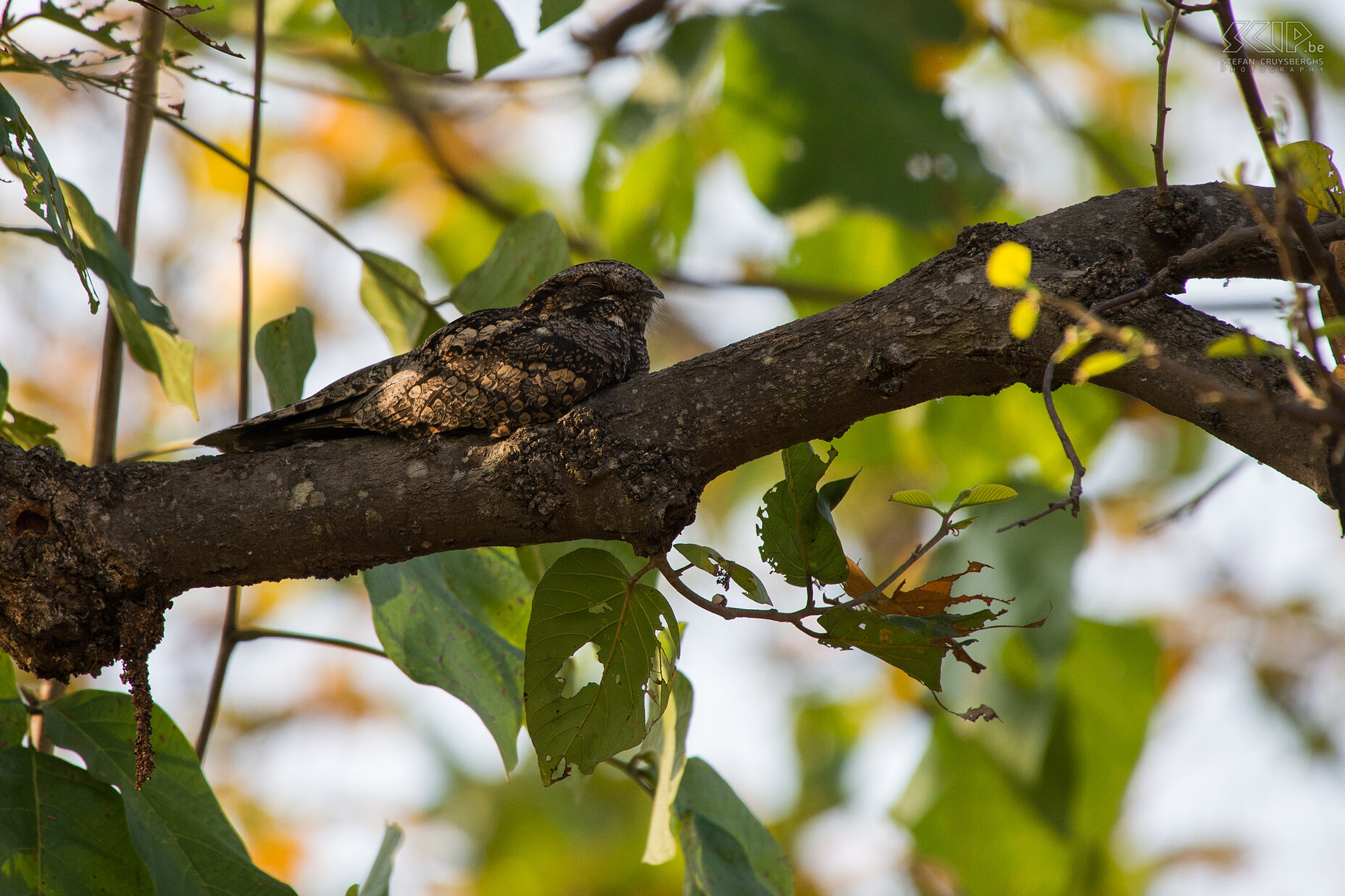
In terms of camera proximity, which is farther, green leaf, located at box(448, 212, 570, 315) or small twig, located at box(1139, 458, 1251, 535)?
green leaf, located at box(448, 212, 570, 315)

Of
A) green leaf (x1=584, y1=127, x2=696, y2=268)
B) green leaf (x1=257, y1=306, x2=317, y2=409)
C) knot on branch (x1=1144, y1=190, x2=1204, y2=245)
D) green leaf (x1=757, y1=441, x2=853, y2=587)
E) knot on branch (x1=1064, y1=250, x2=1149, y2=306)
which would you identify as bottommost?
green leaf (x1=757, y1=441, x2=853, y2=587)

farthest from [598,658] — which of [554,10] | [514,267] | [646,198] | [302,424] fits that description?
[646,198]

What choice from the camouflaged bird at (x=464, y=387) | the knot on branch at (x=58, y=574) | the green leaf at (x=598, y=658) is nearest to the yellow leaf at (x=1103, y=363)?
the green leaf at (x=598, y=658)

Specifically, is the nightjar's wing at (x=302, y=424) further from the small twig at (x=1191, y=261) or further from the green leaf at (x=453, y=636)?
the small twig at (x=1191, y=261)

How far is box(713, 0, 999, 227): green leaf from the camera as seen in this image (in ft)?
17.0

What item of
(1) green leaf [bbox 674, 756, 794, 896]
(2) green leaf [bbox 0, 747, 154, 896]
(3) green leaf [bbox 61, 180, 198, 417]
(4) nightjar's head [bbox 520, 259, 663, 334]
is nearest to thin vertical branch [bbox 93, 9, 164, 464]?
(3) green leaf [bbox 61, 180, 198, 417]

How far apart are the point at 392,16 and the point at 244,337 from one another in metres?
0.99

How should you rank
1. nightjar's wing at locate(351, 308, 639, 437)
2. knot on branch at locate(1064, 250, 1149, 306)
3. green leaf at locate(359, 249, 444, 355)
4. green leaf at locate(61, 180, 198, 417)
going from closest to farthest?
knot on branch at locate(1064, 250, 1149, 306) → nightjar's wing at locate(351, 308, 639, 437) → green leaf at locate(61, 180, 198, 417) → green leaf at locate(359, 249, 444, 355)

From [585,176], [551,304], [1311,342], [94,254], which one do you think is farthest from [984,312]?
[585,176]

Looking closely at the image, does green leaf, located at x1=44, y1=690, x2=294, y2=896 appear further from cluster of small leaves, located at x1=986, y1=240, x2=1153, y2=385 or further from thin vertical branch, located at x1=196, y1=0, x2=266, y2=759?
cluster of small leaves, located at x1=986, y1=240, x2=1153, y2=385

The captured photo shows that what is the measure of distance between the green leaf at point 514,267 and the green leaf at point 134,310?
0.88 meters

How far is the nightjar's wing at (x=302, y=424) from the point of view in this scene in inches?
97.7

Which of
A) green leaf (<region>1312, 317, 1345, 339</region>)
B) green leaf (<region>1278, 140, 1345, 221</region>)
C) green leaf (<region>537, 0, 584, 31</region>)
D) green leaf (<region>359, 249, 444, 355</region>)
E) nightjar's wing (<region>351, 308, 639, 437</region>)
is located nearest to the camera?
green leaf (<region>1312, 317, 1345, 339</region>)

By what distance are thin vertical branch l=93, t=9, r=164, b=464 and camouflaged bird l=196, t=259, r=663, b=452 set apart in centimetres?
57
